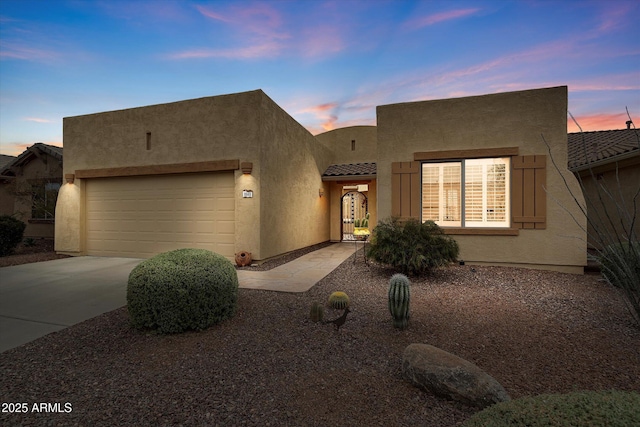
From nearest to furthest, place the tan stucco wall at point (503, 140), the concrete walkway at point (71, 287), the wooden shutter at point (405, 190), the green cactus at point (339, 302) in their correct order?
the concrete walkway at point (71, 287)
the green cactus at point (339, 302)
the tan stucco wall at point (503, 140)
the wooden shutter at point (405, 190)

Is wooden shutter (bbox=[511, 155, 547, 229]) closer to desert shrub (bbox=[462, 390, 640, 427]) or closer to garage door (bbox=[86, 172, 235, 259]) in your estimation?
desert shrub (bbox=[462, 390, 640, 427])

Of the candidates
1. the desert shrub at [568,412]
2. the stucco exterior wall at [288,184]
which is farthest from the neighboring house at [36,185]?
the desert shrub at [568,412]

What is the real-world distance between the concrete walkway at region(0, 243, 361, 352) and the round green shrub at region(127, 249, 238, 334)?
4.16 ft

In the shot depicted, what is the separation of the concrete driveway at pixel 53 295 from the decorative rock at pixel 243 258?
246cm

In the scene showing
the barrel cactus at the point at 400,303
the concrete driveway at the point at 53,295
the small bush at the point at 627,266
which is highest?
the small bush at the point at 627,266

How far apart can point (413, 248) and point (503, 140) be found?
3.61 m

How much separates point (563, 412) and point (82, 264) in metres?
10.0

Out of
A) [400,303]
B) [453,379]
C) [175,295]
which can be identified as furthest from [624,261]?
[175,295]

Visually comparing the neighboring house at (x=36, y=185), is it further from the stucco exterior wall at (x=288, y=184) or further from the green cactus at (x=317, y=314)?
the green cactus at (x=317, y=314)

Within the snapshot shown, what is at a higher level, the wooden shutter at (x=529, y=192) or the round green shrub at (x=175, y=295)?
the wooden shutter at (x=529, y=192)

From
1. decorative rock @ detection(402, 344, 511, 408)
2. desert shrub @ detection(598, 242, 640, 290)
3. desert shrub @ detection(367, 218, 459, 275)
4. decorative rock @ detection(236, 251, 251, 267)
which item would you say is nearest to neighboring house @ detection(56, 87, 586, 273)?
decorative rock @ detection(236, 251, 251, 267)

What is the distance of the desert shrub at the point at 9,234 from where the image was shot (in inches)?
357

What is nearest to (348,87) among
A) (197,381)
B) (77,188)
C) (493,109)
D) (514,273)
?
(493,109)

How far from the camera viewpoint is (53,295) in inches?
200
